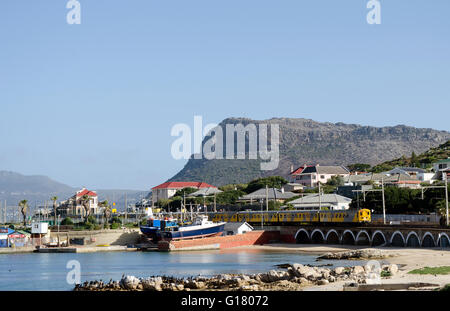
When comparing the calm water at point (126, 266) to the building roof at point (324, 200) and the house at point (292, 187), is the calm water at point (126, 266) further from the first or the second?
the house at point (292, 187)

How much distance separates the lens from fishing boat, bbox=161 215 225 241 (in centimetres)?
9306

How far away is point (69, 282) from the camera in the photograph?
51.4 metres

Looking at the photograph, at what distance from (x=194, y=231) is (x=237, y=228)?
7.04m

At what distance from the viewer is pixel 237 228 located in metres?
97.9

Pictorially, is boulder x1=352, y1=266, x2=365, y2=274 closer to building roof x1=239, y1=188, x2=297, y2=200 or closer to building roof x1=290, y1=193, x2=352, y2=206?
building roof x1=290, y1=193, x2=352, y2=206

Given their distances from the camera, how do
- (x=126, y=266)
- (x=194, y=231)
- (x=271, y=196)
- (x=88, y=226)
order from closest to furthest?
(x=126, y=266) < (x=194, y=231) < (x=88, y=226) < (x=271, y=196)

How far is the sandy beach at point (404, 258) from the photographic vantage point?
3806cm

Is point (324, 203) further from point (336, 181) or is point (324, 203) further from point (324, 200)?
point (336, 181)

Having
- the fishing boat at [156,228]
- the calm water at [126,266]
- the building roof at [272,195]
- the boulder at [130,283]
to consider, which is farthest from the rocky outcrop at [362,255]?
the building roof at [272,195]

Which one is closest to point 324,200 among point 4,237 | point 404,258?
point 4,237

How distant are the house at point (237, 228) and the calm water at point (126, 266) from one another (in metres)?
11.9

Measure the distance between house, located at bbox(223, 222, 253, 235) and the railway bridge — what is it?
5.23m

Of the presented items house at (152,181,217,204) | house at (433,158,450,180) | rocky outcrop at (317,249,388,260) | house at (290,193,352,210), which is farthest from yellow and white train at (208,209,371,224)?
house at (152,181,217,204)

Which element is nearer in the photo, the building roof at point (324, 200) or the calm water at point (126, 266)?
the calm water at point (126, 266)
